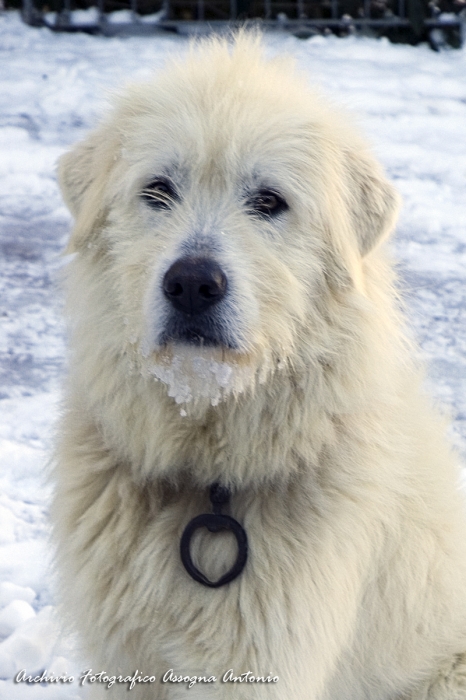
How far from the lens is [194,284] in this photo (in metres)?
2.61

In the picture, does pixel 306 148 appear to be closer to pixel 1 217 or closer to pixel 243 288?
pixel 243 288

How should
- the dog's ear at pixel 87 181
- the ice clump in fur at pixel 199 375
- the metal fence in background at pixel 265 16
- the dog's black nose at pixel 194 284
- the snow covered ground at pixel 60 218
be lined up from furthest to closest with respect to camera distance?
the metal fence in background at pixel 265 16 → the snow covered ground at pixel 60 218 → the dog's ear at pixel 87 181 → the ice clump in fur at pixel 199 375 → the dog's black nose at pixel 194 284

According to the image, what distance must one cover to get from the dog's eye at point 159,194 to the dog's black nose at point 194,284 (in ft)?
1.16

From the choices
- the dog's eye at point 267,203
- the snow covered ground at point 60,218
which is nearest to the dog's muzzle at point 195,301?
the dog's eye at point 267,203

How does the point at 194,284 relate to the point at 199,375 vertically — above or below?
above

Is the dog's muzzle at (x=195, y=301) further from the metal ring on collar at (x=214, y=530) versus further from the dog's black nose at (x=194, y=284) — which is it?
the metal ring on collar at (x=214, y=530)

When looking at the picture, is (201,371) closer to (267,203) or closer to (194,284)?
(194,284)

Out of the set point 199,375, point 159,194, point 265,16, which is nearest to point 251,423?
point 199,375

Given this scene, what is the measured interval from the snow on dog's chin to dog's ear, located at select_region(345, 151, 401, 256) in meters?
0.63

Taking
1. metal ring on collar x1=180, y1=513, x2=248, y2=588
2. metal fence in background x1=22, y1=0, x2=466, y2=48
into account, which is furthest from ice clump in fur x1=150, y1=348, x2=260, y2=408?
metal fence in background x1=22, y1=0, x2=466, y2=48

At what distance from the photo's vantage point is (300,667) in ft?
8.98

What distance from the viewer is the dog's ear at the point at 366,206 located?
300 cm

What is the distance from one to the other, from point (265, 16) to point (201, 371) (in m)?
8.78

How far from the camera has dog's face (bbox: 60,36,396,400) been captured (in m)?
2.67
